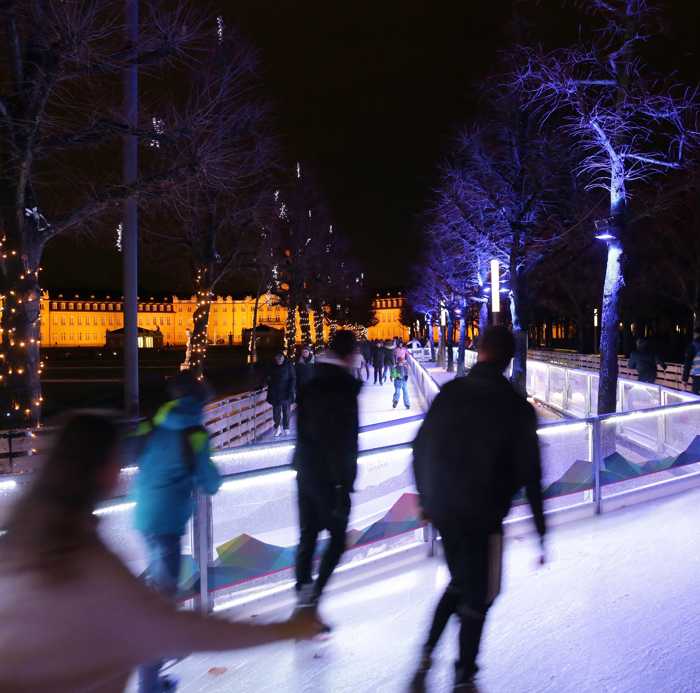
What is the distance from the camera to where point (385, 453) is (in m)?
5.85

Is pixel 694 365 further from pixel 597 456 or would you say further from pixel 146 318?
pixel 146 318

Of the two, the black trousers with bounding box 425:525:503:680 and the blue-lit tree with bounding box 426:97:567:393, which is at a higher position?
the blue-lit tree with bounding box 426:97:567:393

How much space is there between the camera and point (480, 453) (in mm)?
3303

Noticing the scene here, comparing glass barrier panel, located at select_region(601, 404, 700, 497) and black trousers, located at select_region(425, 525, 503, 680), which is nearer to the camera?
black trousers, located at select_region(425, 525, 503, 680)

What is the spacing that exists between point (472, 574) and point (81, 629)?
1932 millimetres

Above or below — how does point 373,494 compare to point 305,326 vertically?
below

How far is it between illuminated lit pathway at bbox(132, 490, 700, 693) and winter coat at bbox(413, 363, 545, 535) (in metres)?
1.01

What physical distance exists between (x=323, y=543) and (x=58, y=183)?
29.4 ft

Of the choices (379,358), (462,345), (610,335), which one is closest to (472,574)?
(610,335)

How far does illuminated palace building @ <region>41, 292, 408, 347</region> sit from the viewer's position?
440ft

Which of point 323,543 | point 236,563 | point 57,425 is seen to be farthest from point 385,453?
point 57,425

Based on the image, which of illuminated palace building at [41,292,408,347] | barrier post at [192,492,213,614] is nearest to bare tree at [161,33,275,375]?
barrier post at [192,492,213,614]

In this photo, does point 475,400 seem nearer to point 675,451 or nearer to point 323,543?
point 323,543

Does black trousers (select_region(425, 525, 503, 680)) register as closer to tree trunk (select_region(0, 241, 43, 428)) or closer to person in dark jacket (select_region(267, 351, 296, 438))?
tree trunk (select_region(0, 241, 43, 428))
